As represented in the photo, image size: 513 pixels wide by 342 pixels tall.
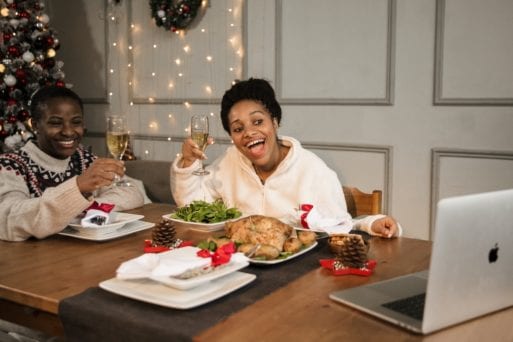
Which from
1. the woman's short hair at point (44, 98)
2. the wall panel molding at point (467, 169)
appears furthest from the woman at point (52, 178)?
the wall panel molding at point (467, 169)

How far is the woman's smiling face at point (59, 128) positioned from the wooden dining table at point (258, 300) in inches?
17.8

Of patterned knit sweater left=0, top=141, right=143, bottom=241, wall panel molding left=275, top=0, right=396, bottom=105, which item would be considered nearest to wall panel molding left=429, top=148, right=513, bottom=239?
wall panel molding left=275, top=0, right=396, bottom=105

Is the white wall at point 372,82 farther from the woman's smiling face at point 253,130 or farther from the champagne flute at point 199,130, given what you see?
the champagne flute at point 199,130

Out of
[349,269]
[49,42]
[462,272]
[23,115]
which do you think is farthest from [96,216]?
[49,42]

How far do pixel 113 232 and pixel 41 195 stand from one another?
14.7 inches

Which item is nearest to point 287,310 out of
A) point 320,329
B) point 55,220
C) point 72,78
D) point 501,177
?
point 320,329

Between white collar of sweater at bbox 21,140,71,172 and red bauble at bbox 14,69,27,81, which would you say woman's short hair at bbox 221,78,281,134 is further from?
red bauble at bbox 14,69,27,81

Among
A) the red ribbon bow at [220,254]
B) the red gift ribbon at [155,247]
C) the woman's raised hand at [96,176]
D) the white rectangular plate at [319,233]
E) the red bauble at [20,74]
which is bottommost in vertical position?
the red gift ribbon at [155,247]

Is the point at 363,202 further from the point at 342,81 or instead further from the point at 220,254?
the point at 342,81

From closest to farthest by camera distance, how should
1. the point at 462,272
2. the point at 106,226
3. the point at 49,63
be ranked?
1. the point at 462,272
2. the point at 106,226
3. the point at 49,63

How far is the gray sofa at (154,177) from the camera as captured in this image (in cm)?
357

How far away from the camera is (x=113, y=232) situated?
64.9 inches

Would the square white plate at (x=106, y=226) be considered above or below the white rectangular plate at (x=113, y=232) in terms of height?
above

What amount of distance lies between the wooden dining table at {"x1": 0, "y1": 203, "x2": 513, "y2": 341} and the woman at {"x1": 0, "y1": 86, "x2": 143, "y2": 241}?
0.25 feet
